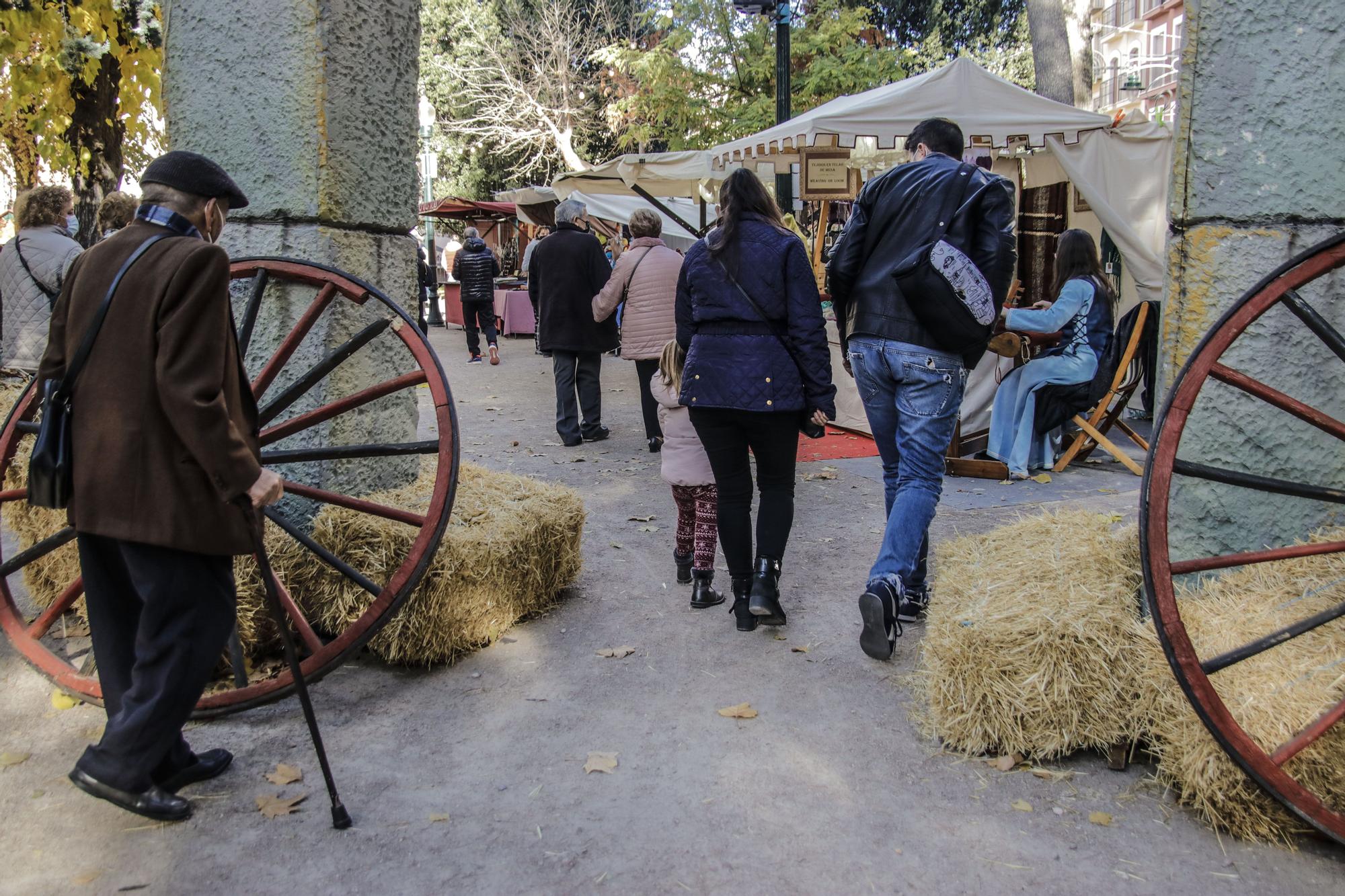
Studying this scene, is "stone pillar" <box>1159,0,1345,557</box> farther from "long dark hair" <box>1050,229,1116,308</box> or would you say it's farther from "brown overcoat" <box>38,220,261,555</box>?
"long dark hair" <box>1050,229,1116,308</box>

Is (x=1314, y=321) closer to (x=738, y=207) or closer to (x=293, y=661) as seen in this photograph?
(x=738, y=207)

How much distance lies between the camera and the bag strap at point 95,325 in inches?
103

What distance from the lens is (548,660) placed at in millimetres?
3971

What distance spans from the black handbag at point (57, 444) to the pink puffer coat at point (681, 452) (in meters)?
2.33

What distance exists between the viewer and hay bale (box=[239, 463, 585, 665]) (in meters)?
3.77

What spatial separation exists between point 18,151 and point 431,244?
461 inches

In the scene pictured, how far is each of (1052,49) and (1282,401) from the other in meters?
9.74

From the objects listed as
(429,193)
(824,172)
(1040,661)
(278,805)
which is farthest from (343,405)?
(429,193)

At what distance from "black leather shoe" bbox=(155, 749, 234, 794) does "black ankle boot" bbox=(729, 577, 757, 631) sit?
6.44 ft

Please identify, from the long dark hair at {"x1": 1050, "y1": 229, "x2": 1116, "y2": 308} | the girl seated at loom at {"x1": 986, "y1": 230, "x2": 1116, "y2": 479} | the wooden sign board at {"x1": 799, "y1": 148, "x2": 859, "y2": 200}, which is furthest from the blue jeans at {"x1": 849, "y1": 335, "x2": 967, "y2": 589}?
the wooden sign board at {"x1": 799, "y1": 148, "x2": 859, "y2": 200}

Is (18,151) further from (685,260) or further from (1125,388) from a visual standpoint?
(1125,388)

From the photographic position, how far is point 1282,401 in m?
2.69

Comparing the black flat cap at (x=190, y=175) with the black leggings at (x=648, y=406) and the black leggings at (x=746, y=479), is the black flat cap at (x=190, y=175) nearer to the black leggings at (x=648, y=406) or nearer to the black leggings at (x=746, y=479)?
the black leggings at (x=746, y=479)

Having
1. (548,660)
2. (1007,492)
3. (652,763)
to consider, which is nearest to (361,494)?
(548,660)
